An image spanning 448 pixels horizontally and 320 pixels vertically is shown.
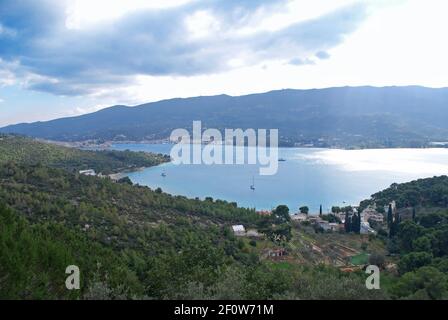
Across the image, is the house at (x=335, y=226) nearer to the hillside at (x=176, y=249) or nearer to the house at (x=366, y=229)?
the hillside at (x=176, y=249)

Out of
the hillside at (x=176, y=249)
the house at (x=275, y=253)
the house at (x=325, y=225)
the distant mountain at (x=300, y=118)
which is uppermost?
the distant mountain at (x=300, y=118)

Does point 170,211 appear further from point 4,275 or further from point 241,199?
point 241,199

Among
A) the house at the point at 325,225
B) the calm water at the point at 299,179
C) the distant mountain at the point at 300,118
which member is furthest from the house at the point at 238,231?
the distant mountain at the point at 300,118

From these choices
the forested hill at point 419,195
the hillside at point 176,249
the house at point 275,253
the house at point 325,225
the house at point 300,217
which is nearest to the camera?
the hillside at point 176,249

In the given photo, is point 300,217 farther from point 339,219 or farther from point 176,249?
point 176,249

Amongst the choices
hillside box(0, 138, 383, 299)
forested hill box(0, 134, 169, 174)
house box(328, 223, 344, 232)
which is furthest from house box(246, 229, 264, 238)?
forested hill box(0, 134, 169, 174)

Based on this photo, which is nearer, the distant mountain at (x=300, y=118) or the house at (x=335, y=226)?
the house at (x=335, y=226)
